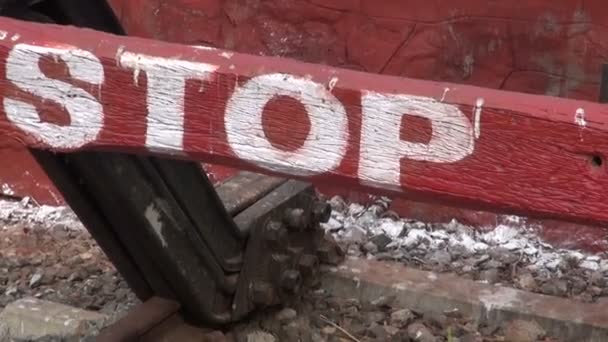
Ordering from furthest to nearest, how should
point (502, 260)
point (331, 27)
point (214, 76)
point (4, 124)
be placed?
point (331, 27) → point (502, 260) → point (4, 124) → point (214, 76)

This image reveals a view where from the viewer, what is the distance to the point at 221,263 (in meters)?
3.20

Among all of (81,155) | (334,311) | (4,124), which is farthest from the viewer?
(334,311)

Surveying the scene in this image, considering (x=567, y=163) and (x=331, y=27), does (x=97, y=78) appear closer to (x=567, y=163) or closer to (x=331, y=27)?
(x=567, y=163)

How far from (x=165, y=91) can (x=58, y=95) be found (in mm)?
198

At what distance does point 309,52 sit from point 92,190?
1.50 metres

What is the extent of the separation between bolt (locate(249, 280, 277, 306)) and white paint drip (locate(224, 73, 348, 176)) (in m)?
1.39

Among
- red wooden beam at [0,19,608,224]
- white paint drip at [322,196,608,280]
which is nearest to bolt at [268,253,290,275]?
white paint drip at [322,196,608,280]

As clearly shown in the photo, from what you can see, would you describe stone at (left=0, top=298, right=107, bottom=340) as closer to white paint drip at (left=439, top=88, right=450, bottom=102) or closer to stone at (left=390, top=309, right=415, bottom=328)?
stone at (left=390, top=309, right=415, bottom=328)

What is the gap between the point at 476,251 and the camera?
3900mm

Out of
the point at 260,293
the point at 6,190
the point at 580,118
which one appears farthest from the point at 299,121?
the point at 6,190

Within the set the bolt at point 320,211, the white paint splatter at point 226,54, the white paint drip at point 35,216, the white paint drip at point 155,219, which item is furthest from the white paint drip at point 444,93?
the white paint drip at point 35,216

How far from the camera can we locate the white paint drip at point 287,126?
5.98 ft

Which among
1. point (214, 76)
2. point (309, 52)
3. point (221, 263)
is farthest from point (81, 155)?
point (309, 52)

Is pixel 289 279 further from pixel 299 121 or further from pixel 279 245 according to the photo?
pixel 299 121
